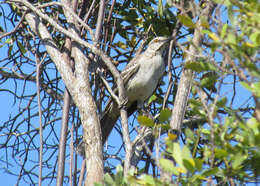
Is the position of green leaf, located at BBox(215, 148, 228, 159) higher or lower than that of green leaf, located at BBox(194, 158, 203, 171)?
higher

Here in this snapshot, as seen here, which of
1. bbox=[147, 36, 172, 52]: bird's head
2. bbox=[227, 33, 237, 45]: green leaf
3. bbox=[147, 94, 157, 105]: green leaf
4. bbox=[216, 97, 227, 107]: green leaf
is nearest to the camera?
bbox=[227, 33, 237, 45]: green leaf

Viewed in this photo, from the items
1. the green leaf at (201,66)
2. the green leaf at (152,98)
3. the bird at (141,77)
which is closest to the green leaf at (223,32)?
the green leaf at (201,66)

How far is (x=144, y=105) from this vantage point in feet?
18.4

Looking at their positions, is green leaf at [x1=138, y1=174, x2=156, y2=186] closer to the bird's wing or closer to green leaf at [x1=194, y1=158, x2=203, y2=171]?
green leaf at [x1=194, y1=158, x2=203, y2=171]

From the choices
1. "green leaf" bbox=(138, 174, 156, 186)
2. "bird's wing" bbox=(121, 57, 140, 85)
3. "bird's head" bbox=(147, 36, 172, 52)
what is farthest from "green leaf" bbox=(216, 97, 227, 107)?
"bird's wing" bbox=(121, 57, 140, 85)

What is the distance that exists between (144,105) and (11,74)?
1725 millimetres

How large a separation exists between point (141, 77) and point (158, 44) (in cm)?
47

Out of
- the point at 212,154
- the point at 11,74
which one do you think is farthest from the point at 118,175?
the point at 11,74

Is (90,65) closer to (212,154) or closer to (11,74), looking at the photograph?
(11,74)

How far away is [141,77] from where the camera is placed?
18.2 ft

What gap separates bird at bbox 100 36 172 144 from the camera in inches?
212

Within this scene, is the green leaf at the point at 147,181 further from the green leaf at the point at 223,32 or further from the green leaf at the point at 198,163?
the green leaf at the point at 223,32

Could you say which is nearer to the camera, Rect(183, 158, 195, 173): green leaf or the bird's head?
Rect(183, 158, 195, 173): green leaf

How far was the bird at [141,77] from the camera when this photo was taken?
212 inches
